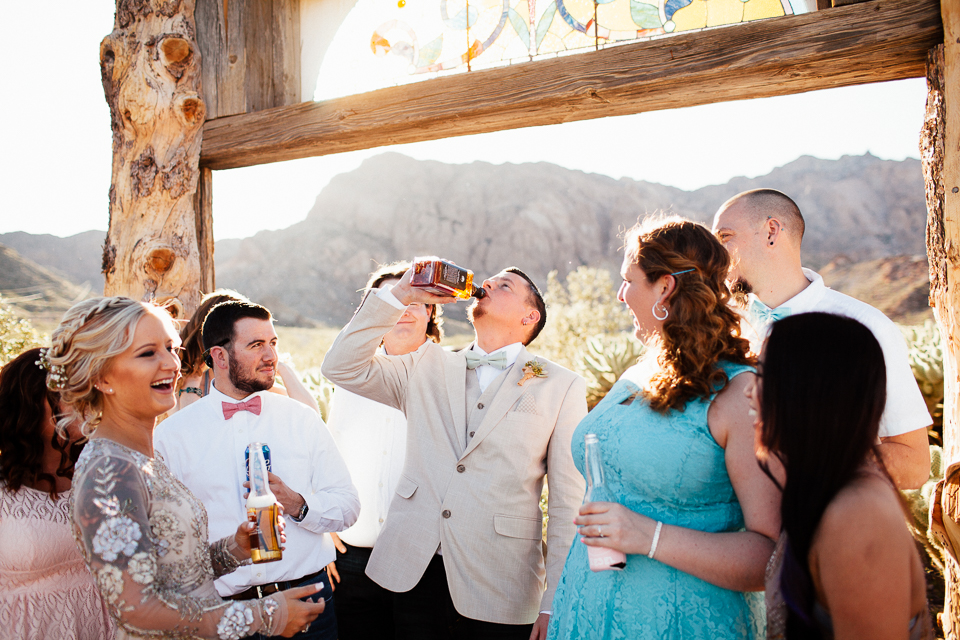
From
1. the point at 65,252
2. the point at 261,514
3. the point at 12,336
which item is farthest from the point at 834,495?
the point at 65,252

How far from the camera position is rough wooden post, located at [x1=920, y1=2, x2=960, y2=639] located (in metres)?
2.69

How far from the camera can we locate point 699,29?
3.25m

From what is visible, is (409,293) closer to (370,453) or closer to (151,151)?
(370,453)

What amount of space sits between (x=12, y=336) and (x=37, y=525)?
437 cm

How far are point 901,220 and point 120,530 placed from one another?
5346 centimetres

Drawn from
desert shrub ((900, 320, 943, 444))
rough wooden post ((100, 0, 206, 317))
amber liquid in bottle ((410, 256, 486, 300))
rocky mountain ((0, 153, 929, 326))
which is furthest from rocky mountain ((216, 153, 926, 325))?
amber liquid in bottle ((410, 256, 486, 300))

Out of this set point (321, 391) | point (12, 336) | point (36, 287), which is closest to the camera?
point (12, 336)

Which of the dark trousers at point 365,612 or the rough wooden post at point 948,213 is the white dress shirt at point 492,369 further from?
the rough wooden post at point 948,213

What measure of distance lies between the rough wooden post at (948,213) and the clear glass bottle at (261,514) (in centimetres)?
272

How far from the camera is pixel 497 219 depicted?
56469 mm

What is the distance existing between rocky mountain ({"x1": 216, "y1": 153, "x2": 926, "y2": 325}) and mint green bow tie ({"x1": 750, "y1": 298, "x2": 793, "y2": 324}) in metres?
44.0

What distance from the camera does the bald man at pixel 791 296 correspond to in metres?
2.40

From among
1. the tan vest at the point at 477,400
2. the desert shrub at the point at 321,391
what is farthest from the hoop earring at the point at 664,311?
the desert shrub at the point at 321,391

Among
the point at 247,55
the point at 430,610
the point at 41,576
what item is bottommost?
the point at 430,610
